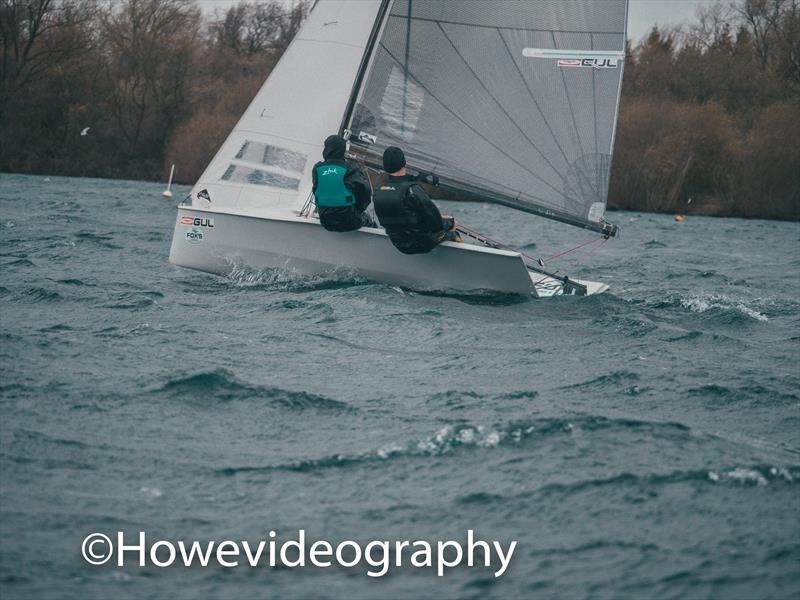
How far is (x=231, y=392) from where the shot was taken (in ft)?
18.5

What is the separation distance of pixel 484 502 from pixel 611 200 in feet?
83.3

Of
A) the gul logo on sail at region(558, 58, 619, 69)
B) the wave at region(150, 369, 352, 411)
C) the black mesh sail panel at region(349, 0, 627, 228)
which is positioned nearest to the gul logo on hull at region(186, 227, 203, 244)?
the black mesh sail panel at region(349, 0, 627, 228)

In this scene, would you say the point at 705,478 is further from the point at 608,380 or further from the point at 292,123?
the point at 292,123

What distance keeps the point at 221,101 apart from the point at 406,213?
27277mm

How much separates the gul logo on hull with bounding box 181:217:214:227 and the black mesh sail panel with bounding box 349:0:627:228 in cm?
156

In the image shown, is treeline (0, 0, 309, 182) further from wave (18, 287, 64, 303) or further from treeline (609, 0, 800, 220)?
wave (18, 287, 64, 303)

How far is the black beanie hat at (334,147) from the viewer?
28.7 feet

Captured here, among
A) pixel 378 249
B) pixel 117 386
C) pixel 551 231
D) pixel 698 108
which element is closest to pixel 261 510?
pixel 117 386

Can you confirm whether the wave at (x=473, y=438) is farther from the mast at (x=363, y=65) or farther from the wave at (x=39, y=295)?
the mast at (x=363, y=65)

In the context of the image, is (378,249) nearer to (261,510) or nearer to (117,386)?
(117,386)

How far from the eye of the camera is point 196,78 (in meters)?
38.9

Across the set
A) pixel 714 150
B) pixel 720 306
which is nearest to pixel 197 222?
pixel 720 306

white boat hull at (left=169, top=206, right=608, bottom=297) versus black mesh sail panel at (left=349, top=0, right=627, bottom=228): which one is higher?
black mesh sail panel at (left=349, top=0, right=627, bottom=228)

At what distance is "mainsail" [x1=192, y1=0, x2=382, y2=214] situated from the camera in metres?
9.70
